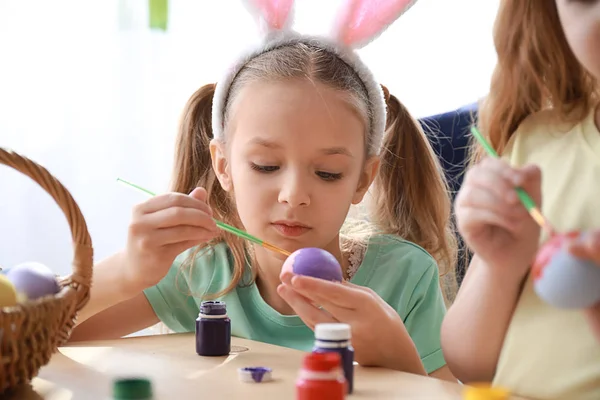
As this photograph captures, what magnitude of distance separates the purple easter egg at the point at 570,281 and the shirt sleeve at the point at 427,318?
78cm

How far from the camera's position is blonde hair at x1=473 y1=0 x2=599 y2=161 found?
1115mm

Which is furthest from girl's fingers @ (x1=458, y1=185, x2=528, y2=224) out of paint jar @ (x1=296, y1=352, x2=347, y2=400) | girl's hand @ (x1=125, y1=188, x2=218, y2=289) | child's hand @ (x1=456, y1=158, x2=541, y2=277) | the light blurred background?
the light blurred background

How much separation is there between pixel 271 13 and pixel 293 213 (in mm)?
370

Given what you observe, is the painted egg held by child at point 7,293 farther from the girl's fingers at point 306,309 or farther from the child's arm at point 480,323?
the child's arm at point 480,323

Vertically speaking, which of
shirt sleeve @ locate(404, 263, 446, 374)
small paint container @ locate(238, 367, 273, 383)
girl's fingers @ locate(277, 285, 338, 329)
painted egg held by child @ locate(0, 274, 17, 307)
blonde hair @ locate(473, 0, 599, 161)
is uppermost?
blonde hair @ locate(473, 0, 599, 161)

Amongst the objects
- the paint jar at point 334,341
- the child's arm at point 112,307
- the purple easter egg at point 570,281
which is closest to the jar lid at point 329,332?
the paint jar at point 334,341

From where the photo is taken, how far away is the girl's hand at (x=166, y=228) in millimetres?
1234

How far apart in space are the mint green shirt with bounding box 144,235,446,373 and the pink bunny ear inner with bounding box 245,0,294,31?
18.0 inches

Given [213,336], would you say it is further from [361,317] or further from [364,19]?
[364,19]

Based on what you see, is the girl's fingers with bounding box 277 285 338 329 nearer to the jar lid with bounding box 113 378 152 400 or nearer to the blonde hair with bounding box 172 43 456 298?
the jar lid with bounding box 113 378 152 400

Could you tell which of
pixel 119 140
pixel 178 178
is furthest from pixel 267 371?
pixel 119 140

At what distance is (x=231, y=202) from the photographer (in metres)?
1.72

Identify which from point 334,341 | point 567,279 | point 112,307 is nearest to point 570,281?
point 567,279

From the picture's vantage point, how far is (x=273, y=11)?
142 cm
